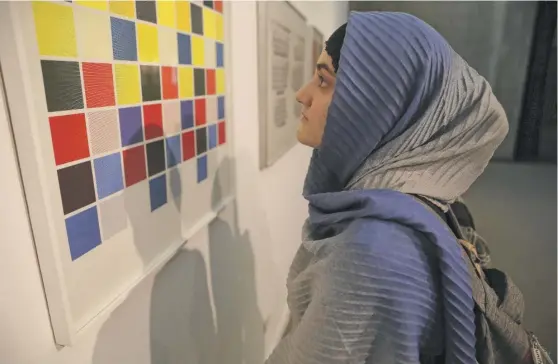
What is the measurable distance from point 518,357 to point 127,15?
875mm

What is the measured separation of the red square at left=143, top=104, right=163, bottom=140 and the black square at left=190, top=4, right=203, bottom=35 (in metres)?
0.22

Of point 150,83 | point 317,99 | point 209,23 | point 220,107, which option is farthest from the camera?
point 220,107

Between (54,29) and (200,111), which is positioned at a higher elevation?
(54,29)

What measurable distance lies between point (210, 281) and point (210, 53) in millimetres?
591

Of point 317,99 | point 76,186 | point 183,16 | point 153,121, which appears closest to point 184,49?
point 183,16

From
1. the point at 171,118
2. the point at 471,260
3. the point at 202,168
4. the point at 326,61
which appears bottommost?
the point at 471,260

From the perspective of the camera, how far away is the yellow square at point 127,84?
2.04ft

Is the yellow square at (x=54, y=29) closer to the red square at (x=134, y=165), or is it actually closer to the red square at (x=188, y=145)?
the red square at (x=134, y=165)

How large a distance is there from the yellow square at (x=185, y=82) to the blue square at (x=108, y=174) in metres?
0.24

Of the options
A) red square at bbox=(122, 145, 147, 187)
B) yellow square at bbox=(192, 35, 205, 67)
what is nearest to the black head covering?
yellow square at bbox=(192, 35, 205, 67)

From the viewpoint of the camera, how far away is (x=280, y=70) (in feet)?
4.98

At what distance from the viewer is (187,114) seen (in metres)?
0.87

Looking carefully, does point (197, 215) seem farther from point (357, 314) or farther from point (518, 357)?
point (518, 357)

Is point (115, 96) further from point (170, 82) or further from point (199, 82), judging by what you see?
point (199, 82)
